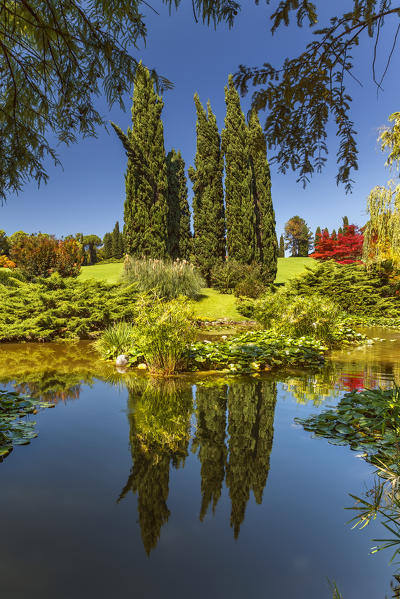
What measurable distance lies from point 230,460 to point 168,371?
2540mm

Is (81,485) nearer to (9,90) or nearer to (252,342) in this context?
(9,90)

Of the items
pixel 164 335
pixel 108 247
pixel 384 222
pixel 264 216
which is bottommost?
pixel 164 335

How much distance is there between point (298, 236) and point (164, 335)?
44.1m

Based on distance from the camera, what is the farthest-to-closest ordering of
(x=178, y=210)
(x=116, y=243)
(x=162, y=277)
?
(x=116, y=243), (x=178, y=210), (x=162, y=277)

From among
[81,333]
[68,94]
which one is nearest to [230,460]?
[68,94]

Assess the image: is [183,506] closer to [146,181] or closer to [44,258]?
[44,258]

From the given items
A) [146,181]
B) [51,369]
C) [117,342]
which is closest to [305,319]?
[117,342]

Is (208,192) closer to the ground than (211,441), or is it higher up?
higher up

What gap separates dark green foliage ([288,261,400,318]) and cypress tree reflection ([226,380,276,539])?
9.25 m

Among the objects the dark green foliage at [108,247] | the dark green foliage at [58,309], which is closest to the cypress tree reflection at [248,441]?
the dark green foliage at [58,309]

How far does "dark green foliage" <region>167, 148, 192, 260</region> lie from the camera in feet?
61.4

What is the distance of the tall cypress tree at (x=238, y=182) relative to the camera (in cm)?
1788

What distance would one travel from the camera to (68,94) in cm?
260

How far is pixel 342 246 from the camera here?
20266 mm
